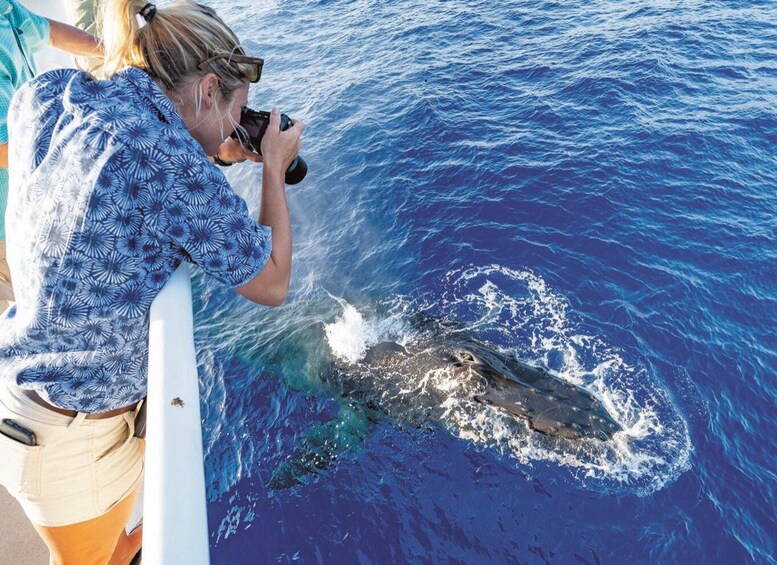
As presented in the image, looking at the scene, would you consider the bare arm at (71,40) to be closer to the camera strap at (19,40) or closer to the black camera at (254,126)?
the camera strap at (19,40)

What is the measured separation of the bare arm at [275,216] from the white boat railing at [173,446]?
13.4 inches

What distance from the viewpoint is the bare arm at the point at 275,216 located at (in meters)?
2.41

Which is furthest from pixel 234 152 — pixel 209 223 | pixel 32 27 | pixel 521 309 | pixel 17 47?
pixel 521 309

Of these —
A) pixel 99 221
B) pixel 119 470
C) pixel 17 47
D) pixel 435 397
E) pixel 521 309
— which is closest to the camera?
pixel 99 221

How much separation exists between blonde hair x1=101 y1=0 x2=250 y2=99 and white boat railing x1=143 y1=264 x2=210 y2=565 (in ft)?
3.08

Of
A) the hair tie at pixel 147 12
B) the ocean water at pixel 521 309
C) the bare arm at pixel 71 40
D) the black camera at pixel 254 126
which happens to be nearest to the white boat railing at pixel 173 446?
the black camera at pixel 254 126

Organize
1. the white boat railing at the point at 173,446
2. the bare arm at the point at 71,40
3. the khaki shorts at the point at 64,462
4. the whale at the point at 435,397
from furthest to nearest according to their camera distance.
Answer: the whale at the point at 435,397 < the bare arm at the point at 71,40 < the khaki shorts at the point at 64,462 < the white boat railing at the point at 173,446

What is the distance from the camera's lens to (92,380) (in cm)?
244

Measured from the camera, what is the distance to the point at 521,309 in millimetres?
10055

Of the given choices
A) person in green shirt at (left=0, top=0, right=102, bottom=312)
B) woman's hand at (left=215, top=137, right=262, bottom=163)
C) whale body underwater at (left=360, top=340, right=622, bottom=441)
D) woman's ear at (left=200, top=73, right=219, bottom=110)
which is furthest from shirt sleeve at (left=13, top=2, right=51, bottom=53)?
whale body underwater at (left=360, top=340, right=622, bottom=441)

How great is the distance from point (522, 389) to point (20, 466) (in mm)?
7179

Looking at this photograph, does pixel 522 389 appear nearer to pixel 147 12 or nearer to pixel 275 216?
pixel 275 216

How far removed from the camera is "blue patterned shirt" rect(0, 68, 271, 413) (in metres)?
2.00

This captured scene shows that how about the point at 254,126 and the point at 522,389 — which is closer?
the point at 254,126
